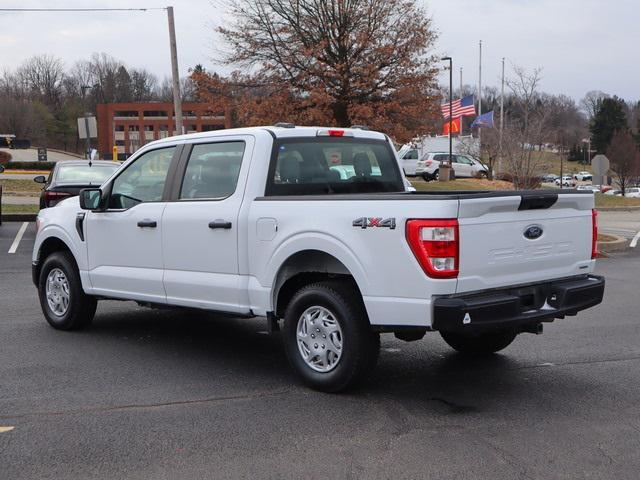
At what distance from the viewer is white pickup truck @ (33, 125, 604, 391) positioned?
495cm

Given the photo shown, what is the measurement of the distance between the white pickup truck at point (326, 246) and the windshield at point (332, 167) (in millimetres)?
12

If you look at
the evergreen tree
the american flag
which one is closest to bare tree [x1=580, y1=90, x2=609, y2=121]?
the evergreen tree

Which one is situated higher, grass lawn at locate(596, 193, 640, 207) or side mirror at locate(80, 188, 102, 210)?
side mirror at locate(80, 188, 102, 210)

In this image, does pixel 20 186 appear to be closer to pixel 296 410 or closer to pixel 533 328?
pixel 296 410

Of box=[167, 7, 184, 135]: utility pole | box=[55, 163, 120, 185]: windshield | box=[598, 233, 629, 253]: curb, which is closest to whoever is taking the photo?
box=[55, 163, 120, 185]: windshield

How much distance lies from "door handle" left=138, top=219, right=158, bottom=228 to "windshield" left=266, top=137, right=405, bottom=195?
1.23m

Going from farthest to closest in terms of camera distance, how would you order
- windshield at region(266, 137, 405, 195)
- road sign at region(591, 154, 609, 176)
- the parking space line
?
road sign at region(591, 154, 609, 176) → the parking space line → windshield at region(266, 137, 405, 195)

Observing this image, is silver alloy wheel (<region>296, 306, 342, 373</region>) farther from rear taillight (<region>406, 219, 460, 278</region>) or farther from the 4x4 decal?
rear taillight (<region>406, 219, 460, 278</region>)

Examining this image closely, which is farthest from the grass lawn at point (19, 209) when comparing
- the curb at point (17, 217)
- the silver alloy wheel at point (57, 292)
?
the silver alloy wheel at point (57, 292)

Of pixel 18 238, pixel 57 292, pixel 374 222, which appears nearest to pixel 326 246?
pixel 374 222

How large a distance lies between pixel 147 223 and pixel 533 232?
3323 millimetres

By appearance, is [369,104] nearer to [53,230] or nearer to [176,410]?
[53,230]

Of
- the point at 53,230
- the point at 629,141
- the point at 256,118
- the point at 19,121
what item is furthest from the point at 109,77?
the point at 53,230

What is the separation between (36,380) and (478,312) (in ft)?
11.3
